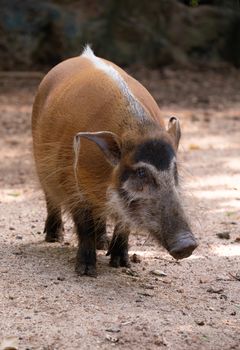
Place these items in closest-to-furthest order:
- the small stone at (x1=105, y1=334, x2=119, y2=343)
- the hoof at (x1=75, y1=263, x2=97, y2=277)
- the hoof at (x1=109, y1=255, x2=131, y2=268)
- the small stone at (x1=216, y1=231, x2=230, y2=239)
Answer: the small stone at (x1=105, y1=334, x2=119, y2=343), the hoof at (x1=75, y1=263, x2=97, y2=277), the hoof at (x1=109, y1=255, x2=131, y2=268), the small stone at (x1=216, y1=231, x2=230, y2=239)

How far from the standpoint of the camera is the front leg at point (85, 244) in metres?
5.57

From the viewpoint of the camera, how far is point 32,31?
1408 centimetres

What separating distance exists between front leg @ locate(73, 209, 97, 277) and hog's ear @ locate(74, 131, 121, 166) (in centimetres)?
49

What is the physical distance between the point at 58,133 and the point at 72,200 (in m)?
0.46

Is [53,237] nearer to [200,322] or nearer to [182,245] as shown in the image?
[182,245]

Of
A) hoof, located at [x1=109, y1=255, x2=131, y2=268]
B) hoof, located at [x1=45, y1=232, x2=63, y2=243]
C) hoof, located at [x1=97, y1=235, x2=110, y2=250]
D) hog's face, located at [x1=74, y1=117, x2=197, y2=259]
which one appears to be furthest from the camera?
hoof, located at [x1=45, y1=232, x2=63, y2=243]

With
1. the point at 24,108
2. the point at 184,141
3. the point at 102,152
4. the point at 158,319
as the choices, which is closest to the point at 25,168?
the point at 184,141

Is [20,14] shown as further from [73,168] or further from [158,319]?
[158,319]

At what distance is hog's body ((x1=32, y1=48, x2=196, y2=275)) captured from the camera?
17.1 feet

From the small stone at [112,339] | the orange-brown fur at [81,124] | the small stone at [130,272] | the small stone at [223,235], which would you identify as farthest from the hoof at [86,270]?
the small stone at [223,235]

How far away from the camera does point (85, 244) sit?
562 centimetres

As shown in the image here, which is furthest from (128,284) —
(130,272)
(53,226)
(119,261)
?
(53,226)

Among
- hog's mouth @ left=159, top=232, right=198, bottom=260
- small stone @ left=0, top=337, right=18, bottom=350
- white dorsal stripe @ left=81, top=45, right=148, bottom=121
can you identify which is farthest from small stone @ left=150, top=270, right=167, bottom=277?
small stone @ left=0, top=337, right=18, bottom=350

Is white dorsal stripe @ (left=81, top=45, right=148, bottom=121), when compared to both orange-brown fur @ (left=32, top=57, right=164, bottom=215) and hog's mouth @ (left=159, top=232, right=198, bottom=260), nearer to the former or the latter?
orange-brown fur @ (left=32, top=57, right=164, bottom=215)
